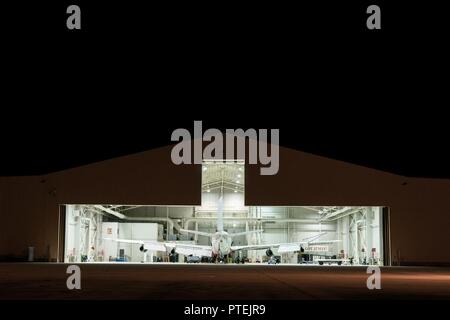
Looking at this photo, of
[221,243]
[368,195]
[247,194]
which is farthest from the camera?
[221,243]

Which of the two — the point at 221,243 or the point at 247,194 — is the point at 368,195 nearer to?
the point at 247,194

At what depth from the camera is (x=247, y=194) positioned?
37875mm

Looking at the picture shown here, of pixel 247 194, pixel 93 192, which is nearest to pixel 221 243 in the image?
pixel 247 194

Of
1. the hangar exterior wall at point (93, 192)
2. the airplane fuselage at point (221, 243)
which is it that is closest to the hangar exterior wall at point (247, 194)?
the hangar exterior wall at point (93, 192)

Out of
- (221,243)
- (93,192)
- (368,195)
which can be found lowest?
(221,243)

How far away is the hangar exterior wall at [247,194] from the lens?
37.9 meters

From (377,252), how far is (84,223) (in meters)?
23.8

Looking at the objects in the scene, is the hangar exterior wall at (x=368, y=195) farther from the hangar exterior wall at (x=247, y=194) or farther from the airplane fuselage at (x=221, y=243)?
the airplane fuselage at (x=221, y=243)

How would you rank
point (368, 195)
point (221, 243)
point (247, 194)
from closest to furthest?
point (247, 194)
point (368, 195)
point (221, 243)

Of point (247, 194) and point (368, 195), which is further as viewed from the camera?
point (368, 195)

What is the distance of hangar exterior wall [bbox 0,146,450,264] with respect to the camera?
124 ft
